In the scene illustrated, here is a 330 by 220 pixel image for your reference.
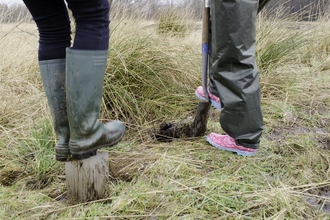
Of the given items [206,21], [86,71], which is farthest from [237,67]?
[86,71]

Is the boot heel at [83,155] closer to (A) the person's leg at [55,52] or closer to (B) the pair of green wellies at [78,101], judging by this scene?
(B) the pair of green wellies at [78,101]

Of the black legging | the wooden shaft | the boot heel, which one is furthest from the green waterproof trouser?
the boot heel

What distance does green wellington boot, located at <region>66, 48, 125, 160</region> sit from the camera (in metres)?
1.04

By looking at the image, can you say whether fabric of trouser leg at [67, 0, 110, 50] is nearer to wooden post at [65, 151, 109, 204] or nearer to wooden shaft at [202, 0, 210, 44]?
wooden post at [65, 151, 109, 204]

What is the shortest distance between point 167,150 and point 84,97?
763mm

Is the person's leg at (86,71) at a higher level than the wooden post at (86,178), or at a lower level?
higher

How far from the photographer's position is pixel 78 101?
1.06 metres

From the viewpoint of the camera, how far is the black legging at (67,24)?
1.02 meters

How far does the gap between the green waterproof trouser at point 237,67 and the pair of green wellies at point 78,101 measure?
594mm

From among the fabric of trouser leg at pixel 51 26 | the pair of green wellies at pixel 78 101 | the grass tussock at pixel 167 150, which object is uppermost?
the fabric of trouser leg at pixel 51 26

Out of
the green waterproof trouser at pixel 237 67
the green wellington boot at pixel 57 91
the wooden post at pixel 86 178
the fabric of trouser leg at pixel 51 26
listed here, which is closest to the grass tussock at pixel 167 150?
the wooden post at pixel 86 178

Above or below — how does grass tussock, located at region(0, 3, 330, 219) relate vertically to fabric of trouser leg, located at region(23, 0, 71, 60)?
below

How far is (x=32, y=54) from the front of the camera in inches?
116

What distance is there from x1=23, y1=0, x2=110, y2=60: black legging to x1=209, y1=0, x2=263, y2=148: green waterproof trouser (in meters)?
0.58
